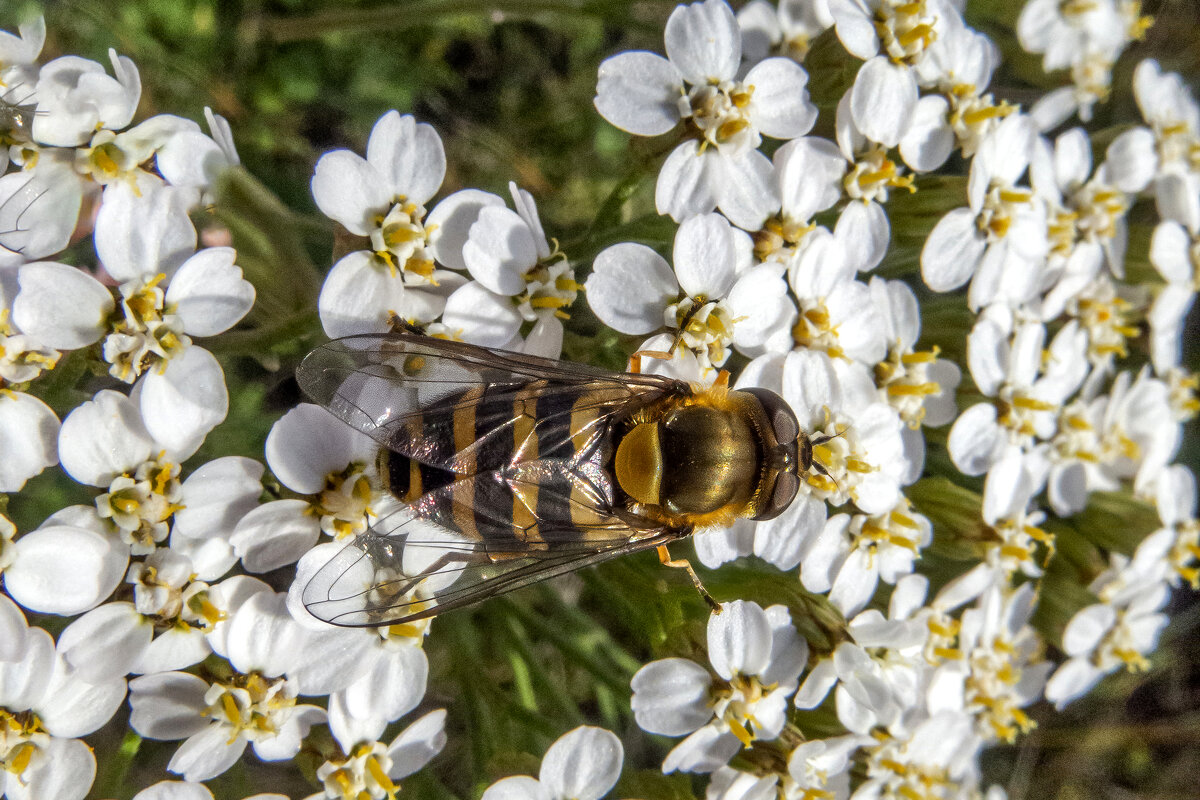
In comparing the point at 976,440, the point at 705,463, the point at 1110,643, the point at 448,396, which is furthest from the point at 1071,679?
the point at 448,396

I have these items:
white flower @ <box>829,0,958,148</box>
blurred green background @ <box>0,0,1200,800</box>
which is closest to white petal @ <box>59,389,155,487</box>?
blurred green background @ <box>0,0,1200,800</box>

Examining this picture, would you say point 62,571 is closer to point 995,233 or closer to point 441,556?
point 441,556

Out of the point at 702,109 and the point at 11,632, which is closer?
the point at 11,632

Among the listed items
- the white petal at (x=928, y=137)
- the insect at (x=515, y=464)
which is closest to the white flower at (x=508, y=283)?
the insect at (x=515, y=464)

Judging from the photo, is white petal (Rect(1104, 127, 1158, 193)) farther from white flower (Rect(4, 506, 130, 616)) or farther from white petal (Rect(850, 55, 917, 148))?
white flower (Rect(4, 506, 130, 616))

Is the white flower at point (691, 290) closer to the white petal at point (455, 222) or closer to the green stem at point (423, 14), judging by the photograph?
the white petal at point (455, 222)

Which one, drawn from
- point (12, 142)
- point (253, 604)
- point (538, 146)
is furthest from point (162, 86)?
point (253, 604)
